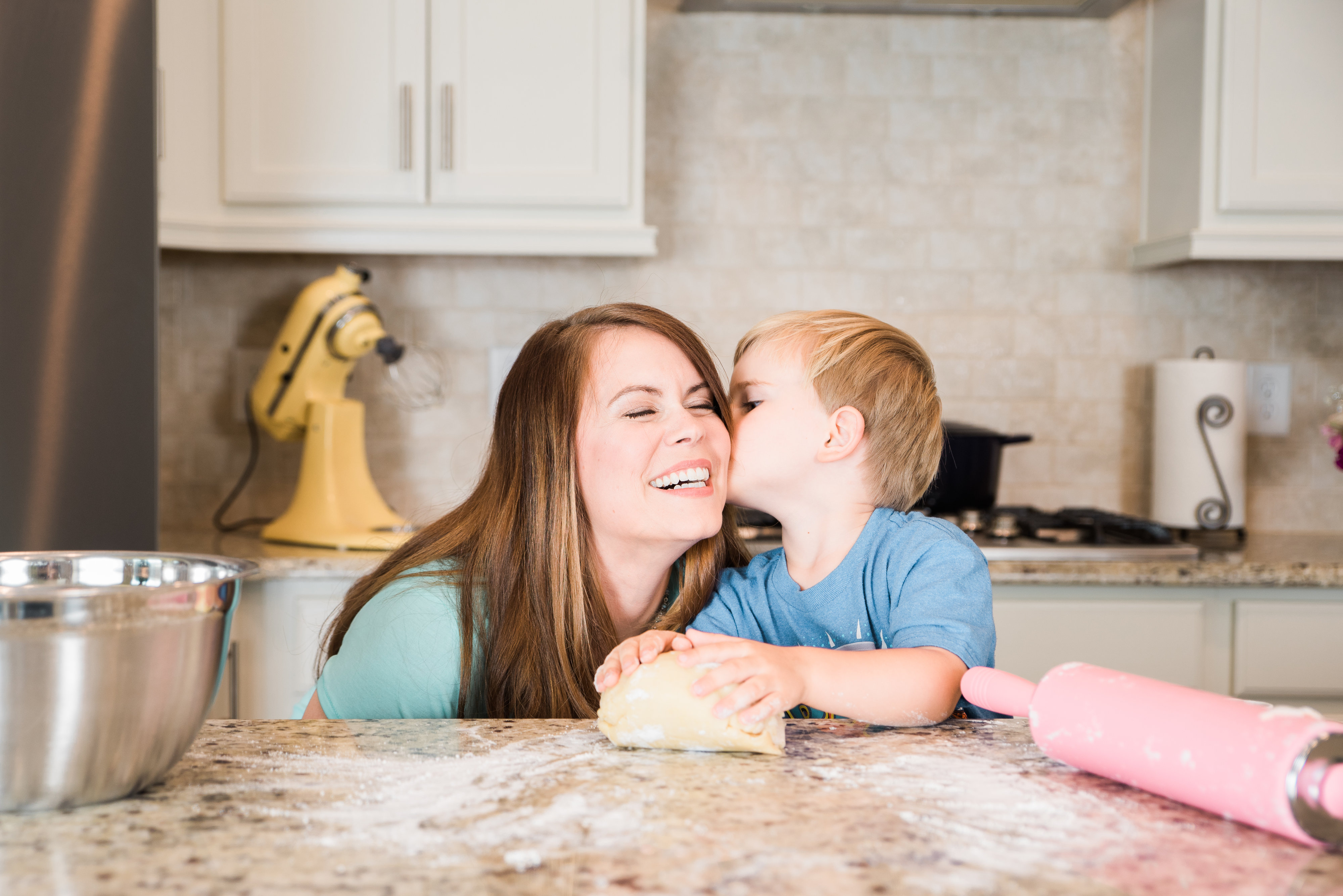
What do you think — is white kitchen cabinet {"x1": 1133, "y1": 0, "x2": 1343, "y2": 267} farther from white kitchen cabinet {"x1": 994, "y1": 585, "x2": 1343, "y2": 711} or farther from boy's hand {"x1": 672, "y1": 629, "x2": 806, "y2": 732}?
boy's hand {"x1": 672, "y1": 629, "x2": 806, "y2": 732}

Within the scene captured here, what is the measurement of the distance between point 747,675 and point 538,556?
0.42 meters

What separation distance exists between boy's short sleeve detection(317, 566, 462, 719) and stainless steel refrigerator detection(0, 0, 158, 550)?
32.5 inches

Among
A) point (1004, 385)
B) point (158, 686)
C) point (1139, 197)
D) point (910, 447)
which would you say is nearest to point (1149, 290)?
point (1139, 197)

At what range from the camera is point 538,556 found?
1.11 m

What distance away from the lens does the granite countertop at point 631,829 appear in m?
0.49

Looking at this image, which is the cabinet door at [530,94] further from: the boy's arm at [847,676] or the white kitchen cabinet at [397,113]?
the boy's arm at [847,676]

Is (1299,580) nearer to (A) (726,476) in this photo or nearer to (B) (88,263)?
(A) (726,476)

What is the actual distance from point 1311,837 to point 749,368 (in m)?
0.83

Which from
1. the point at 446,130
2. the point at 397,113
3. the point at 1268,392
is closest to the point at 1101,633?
the point at 1268,392

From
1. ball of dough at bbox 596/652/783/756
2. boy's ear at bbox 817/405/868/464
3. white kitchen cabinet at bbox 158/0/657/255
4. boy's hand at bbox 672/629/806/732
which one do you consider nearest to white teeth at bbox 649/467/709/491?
boy's ear at bbox 817/405/868/464

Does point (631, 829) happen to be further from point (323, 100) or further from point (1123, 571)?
point (323, 100)

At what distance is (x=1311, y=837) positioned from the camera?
53cm

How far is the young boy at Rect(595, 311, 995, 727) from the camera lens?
1.02 metres

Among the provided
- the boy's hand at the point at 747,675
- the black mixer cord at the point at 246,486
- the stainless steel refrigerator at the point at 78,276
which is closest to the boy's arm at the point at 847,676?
the boy's hand at the point at 747,675
